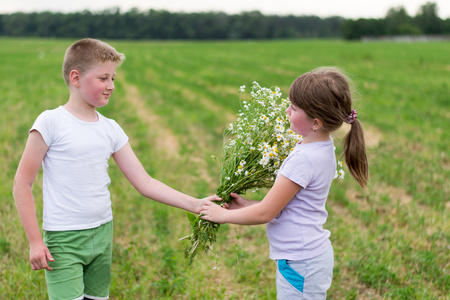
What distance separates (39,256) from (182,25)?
127 m

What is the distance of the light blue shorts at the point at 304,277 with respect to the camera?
98.0 inches

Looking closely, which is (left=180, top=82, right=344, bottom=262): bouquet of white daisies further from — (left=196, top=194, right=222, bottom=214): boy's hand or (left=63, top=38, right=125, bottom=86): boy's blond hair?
(left=63, top=38, right=125, bottom=86): boy's blond hair

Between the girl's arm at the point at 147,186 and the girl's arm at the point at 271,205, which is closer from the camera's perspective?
the girl's arm at the point at 271,205

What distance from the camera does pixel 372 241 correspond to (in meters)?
4.65

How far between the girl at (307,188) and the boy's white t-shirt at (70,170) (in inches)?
35.8

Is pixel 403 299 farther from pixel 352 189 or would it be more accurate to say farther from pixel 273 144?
pixel 352 189

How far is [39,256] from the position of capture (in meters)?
2.52

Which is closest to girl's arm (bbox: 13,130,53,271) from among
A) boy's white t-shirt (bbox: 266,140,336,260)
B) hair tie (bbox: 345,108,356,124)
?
boy's white t-shirt (bbox: 266,140,336,260)

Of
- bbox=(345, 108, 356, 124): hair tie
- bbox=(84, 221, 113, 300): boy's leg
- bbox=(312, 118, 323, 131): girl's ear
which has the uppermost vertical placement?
bbox=(345, 108, 356, 124): hair tie

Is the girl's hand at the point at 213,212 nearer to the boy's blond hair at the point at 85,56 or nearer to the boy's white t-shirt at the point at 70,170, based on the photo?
the boy's white t-shirt at the point at 70,170

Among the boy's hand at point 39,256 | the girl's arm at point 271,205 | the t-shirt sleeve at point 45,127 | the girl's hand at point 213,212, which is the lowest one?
the boy's hand at point 39,256

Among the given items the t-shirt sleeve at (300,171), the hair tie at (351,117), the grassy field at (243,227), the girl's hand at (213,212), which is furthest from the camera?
the grassy field at (243,227)

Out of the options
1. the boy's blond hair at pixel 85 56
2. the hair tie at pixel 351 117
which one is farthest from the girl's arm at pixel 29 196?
the hair tie at pixel 351 117

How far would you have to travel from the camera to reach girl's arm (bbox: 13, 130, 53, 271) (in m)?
2.52
